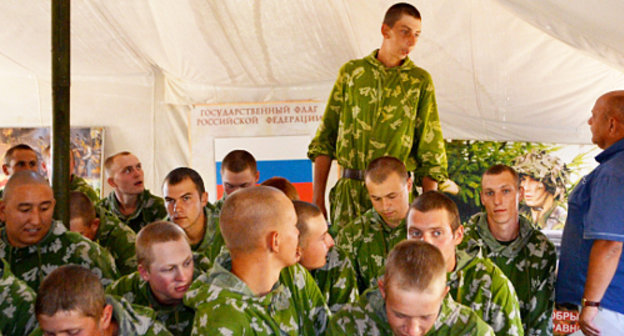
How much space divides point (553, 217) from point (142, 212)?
3.85 metres

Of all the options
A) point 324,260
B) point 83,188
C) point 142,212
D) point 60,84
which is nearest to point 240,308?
point 324,260

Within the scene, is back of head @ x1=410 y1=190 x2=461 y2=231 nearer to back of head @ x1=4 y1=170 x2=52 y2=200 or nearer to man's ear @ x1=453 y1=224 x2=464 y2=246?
man's ear @ x1=453 y1=224 x2=464 y2=246

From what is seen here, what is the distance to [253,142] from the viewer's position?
21.2 feet

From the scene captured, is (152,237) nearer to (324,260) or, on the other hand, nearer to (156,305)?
(156,305)

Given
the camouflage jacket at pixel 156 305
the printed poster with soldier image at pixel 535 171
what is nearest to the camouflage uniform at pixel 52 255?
the camouflage jacket at pixel 156 305

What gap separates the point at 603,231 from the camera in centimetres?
325

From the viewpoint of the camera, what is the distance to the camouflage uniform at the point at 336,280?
11.2ft

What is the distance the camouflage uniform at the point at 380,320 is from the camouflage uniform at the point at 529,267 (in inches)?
42.5

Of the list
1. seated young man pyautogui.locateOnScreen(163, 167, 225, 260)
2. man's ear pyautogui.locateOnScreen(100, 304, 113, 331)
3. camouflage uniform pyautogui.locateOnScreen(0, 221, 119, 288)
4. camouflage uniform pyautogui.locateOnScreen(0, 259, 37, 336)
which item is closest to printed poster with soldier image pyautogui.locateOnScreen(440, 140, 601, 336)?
seated young man pyautogui.locateOnScreen(163, 167, 225, 260)

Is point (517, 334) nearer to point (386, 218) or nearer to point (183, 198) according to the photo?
point (386, 218)

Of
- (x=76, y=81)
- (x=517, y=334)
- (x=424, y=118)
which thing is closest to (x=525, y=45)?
(x=424, y=118)

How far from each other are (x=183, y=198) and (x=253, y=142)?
85.9 inches

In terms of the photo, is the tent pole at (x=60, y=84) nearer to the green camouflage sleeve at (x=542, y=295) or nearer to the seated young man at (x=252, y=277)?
the seated young man at (x=252, y=277)

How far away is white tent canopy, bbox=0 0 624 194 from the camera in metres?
5.10
